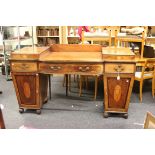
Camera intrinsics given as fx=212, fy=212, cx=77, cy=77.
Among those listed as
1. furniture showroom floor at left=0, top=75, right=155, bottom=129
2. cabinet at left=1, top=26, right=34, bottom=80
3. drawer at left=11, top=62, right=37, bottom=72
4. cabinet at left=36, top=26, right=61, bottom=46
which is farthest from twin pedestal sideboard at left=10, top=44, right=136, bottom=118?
cabinet at left=36, top=26, right=61, bottom=46

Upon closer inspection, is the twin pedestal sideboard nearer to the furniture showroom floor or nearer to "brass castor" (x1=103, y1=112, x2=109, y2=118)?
"brass castor" (x1=103, y1=112, x2=109, y2=118)

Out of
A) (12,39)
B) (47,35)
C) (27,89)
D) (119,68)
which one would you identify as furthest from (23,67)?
(47,35)

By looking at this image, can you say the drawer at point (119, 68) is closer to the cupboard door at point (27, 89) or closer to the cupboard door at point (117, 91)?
the cupboard door at point (117, 91)

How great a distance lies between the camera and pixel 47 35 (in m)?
4.96

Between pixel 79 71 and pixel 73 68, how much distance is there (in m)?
0.07

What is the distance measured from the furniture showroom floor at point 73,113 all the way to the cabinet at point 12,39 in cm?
107

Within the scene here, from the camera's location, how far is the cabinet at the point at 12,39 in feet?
13.9

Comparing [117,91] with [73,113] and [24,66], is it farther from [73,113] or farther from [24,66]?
[24,66]

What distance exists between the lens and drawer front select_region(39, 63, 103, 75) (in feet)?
7.64

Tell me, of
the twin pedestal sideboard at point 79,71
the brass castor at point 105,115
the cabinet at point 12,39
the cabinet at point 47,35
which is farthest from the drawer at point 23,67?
the cabinet at point 47,35

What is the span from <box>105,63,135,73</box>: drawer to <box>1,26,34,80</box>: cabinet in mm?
2424

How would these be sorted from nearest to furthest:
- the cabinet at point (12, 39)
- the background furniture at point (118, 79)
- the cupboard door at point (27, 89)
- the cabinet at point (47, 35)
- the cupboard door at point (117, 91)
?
the background furniture at point (118, 79) → the cupboard door at point (117, 91) → the cupboard door at point (27, 89) → the cabinet at point (12, 39) → the cabinet at point (47, 35)
